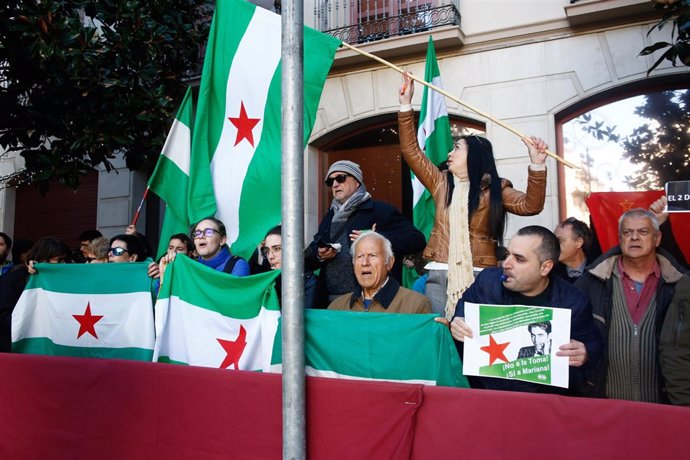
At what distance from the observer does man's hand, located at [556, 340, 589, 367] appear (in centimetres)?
298

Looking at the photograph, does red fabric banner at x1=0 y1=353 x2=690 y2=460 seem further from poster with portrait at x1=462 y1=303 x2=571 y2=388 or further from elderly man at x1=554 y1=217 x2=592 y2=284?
elderly man at x1=554 y1=217 x2=592 y2=284

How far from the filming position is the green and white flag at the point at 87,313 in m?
4.86

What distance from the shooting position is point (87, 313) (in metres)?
5.07

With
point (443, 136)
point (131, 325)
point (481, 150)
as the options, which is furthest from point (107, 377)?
point (443, 136)

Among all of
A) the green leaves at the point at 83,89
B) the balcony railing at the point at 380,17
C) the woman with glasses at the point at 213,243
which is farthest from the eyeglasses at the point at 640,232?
the green leaves at the point at 83,89

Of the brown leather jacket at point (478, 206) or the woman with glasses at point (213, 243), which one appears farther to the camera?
the woman with glasses at point (213, 243)

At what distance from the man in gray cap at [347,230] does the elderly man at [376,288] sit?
421mm

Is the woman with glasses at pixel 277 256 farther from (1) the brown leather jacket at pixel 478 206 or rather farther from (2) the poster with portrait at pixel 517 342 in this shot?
(2) the poster with portrait at pixel 517 342

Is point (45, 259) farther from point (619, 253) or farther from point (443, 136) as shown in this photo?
point (619, 253)

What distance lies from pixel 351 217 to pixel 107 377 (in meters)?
2.08

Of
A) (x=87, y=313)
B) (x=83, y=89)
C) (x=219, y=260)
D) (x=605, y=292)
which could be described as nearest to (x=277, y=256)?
(x=219, y=260)

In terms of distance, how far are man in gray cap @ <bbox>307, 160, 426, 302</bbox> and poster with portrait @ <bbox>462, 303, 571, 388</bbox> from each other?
1438 millimetres

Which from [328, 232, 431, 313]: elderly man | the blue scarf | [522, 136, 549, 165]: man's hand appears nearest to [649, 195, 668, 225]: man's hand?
[522, 136, 549, 165]: man's hand

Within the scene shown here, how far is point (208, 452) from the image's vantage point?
3.63 metres
